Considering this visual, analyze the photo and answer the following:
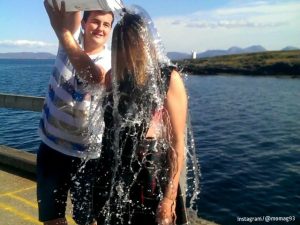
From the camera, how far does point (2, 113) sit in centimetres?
2845

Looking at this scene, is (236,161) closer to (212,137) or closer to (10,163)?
(212,137)

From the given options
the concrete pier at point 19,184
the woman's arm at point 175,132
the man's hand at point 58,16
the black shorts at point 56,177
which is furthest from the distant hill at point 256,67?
the woman's arm at point 175,132

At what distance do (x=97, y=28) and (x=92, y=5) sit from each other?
243mm

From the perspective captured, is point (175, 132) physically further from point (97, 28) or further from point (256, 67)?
point (256, 67)

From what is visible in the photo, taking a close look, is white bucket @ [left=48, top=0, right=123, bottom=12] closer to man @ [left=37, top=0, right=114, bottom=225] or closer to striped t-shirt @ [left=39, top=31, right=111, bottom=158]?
man @ [left=37, top=0, right=114, bottom=225]

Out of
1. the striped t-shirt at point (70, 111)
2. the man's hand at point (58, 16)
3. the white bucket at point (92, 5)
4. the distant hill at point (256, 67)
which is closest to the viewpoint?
the white bucket at point (92, 5)

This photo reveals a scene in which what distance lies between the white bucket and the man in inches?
3.2

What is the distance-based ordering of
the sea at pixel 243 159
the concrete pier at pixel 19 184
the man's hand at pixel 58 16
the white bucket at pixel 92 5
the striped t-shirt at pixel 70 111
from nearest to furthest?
the white bucket at pixel 92 5 < the man's hand at pixel 58 16 < the striped t-shirt at pixel 70 111 < the concrete pier at pixel 19 184 < the sea at pixel 243 159

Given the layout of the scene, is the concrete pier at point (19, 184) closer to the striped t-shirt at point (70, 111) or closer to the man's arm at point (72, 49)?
the striped t-shirt at point (70, 111)

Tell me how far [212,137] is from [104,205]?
68.3ft

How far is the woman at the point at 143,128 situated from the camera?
2.32 m

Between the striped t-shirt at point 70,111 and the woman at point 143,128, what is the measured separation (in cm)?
35

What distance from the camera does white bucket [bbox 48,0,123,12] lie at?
2.47m

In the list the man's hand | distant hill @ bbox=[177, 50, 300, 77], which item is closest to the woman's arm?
the man's hand
